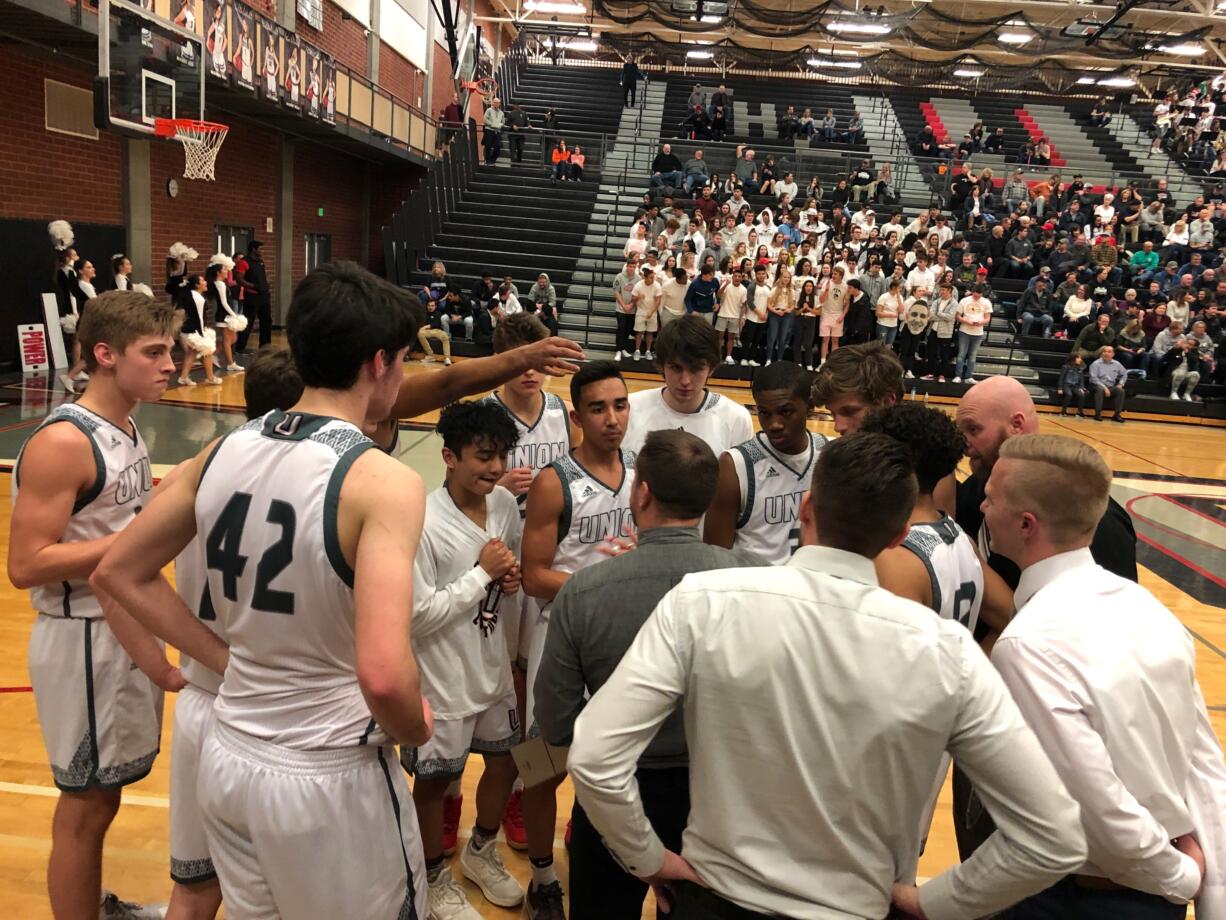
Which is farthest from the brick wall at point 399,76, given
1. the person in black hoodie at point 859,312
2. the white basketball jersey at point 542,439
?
the white basketball jersey at point 542,439

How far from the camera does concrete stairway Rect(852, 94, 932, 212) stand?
2255 cm

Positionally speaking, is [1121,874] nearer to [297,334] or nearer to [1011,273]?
[297,334]

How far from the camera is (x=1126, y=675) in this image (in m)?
1.73

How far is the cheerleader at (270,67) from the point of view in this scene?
547 inches

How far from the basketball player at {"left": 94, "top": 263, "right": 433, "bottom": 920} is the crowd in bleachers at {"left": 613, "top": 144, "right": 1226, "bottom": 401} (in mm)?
14529

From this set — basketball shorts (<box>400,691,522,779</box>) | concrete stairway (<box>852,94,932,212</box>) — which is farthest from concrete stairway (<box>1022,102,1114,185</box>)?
basketball shorts (<box>400,691,522,779</box>)

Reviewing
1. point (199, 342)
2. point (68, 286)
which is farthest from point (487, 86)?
point (68, 286)

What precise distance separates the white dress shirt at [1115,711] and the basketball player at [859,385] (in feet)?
4.17

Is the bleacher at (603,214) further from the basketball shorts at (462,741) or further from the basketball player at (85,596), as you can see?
the basketball player at (85,596)

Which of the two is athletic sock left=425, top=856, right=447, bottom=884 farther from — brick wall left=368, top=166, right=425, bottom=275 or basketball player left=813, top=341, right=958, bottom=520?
brick wall left=368, top=166, right=425, bottom=275

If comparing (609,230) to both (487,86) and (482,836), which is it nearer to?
(487,86)

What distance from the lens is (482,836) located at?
3031mm

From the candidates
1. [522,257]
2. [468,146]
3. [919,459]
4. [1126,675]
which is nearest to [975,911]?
[1126,675]

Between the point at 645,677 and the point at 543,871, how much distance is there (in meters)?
1.58
